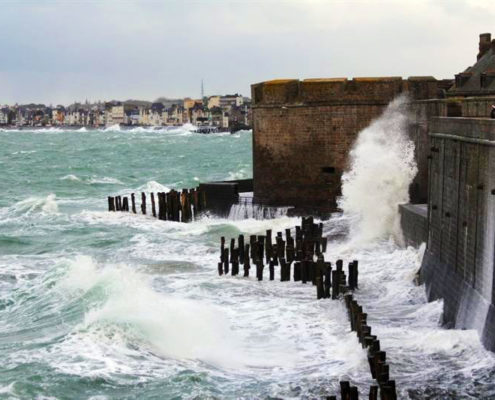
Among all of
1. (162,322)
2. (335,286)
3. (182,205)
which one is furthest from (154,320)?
(182,205)

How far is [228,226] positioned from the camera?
25.0 metres

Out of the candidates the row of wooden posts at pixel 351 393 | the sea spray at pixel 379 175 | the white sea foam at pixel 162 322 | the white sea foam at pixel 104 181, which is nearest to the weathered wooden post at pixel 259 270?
the white sea foam at pixel 162 322

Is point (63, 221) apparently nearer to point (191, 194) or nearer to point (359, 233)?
point (191, 194)

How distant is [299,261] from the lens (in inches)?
711

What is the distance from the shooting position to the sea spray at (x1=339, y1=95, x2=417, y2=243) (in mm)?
21297

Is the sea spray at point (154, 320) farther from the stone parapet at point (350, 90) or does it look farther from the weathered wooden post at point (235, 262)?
the stone parapet at point (350, 90)

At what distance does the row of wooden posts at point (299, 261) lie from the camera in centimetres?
1552

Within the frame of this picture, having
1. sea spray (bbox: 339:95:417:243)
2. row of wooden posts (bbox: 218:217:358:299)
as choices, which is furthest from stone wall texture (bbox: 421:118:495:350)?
sea spray (bbox: 339:95:417:243)

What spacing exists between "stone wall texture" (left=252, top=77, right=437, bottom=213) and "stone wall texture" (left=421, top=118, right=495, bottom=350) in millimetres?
8239

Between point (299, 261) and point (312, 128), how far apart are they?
7.18 metres

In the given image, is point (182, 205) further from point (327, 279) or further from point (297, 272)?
point (327, 279)

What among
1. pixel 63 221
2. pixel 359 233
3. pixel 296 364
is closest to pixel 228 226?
pixel 359 233

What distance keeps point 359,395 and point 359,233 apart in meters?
11.4

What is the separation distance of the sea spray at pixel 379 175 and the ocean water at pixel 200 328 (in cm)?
29
